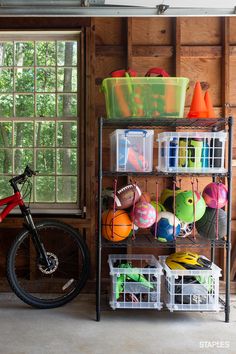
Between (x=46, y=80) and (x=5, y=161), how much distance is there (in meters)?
1.02

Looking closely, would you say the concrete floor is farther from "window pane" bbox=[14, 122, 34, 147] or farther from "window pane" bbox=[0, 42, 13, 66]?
"window pane" bbox=[0, 42, 13, 66]

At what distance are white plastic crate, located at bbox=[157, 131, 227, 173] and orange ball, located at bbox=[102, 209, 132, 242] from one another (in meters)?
0.58

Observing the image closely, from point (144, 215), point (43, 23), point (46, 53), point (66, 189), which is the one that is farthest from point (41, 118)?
point (144, 215)

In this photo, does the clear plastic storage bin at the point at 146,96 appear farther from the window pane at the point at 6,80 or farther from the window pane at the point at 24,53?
the window pane at the point at 6,80

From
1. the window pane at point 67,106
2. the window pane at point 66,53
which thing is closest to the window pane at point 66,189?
the window pane at point 67,106

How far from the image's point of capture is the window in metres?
4.51

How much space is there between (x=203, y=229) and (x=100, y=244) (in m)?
0.99

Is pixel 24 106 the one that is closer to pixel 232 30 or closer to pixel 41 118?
pixel 41 118

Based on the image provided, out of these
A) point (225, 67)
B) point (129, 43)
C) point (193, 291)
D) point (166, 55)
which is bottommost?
point (193, 291)

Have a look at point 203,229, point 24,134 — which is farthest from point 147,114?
point 24,134

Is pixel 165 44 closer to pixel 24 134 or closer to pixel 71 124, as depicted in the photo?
pixel 71 124

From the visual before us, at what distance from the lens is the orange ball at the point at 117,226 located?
3.70 meters

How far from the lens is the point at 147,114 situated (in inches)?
149

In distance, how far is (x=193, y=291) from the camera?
3.69 m
